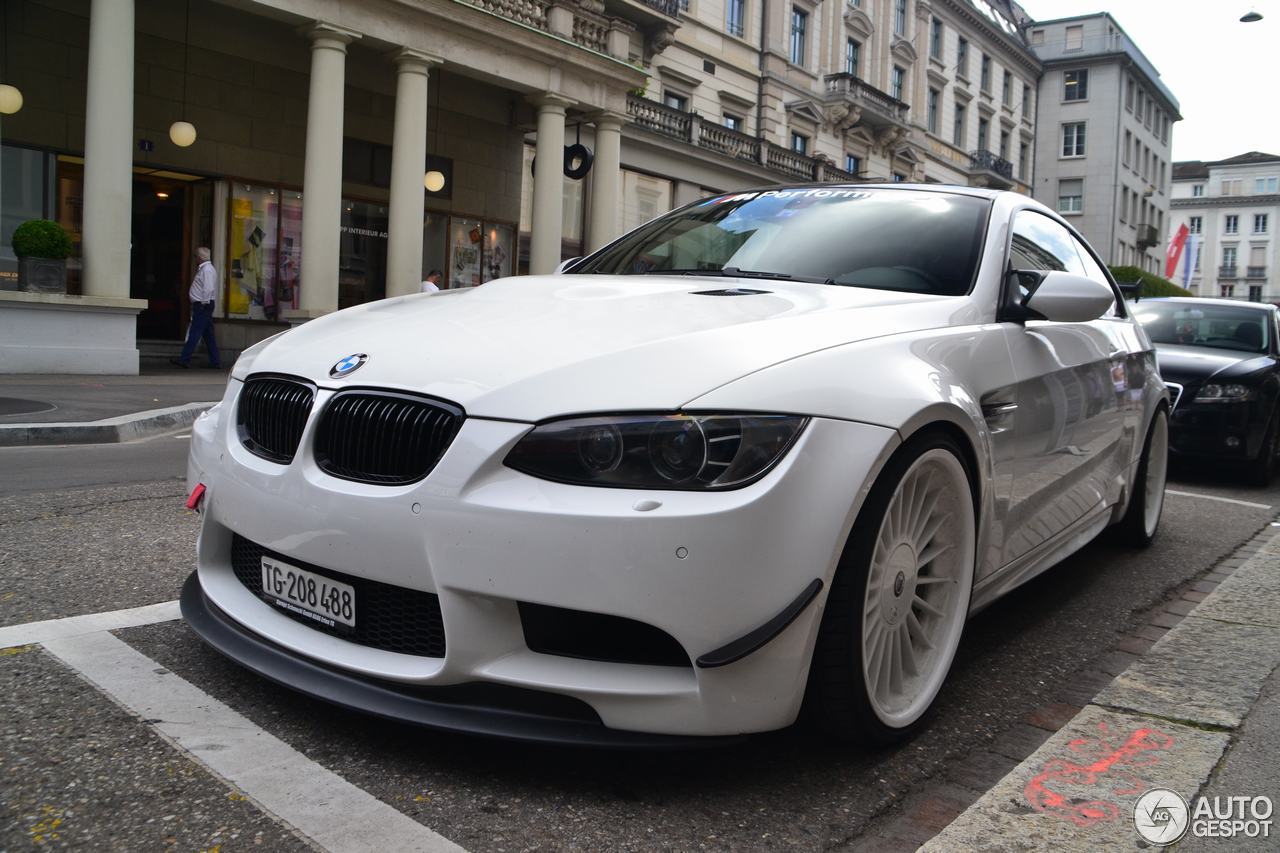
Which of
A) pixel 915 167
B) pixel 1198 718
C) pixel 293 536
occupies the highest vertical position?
pixel 915 167

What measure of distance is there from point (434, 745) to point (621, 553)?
72 centimetres

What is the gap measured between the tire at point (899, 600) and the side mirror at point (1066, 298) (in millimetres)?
779

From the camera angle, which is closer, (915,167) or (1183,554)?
(1183,554)

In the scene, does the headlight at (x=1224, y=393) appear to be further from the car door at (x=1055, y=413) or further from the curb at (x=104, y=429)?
the curb at (x=104, y=429)

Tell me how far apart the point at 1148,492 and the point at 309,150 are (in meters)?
13.0

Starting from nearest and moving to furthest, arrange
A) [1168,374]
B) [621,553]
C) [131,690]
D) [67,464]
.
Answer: [621,553], [131,690], [67,464], [1168,374]

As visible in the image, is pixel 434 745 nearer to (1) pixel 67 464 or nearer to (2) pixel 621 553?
(2) pixel 621 553

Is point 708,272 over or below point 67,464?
over

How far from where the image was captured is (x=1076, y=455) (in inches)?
140

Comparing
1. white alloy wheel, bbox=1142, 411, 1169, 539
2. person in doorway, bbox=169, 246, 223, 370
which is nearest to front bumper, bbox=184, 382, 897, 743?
white alloy wheel, bbox=1142, 411, 1169, 539

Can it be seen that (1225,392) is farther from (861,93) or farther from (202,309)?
(861,93)

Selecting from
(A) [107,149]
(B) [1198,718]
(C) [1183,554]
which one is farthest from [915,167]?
(B) [1198,718]

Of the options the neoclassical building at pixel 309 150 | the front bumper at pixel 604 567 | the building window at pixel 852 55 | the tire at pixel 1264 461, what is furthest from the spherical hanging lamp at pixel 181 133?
the building window at pixel 852 55

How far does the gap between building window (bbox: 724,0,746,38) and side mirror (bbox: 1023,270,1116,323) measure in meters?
27.5
